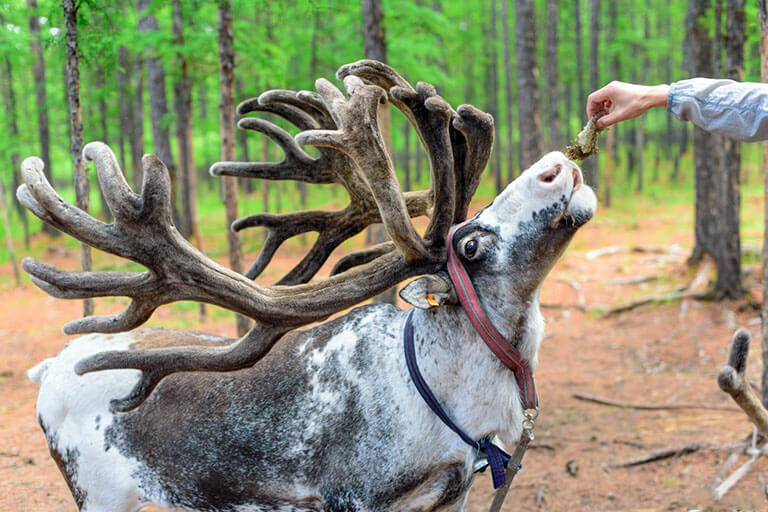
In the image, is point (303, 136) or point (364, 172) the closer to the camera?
point (303, 136)

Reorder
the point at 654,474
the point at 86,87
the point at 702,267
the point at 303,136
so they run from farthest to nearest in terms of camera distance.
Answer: the point at 86,87 < the point at 702,267 < the point at 654,474 < the point at 303,136

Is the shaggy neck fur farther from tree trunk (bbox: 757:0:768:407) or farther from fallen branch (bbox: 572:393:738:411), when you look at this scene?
fallen branch (bbox: 572:393:738:411)

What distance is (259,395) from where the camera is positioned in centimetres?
294

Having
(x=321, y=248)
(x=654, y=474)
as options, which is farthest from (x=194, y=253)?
(x=654, y=474)

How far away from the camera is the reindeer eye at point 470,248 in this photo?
2775 millimetres

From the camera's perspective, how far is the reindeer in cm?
270

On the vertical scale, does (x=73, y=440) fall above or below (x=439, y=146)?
below

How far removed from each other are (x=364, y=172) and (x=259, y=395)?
3.70 ft

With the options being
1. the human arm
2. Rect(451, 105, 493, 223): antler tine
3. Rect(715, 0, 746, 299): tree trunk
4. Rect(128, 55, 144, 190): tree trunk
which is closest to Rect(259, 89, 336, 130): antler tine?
Rect(451, 105, 493, 223): antler tine

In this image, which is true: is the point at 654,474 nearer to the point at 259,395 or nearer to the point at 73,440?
the point at 259,395

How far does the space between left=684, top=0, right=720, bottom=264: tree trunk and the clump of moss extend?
862 centimetres

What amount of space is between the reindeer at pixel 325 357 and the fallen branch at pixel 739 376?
0.78 metres

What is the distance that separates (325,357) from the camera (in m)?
2.93

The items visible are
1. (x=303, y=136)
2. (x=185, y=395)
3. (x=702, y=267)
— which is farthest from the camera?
(x=702, y=267)
